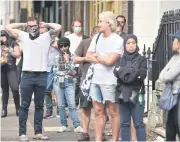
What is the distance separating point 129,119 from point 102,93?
594mm

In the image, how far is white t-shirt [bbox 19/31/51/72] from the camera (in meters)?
9.03

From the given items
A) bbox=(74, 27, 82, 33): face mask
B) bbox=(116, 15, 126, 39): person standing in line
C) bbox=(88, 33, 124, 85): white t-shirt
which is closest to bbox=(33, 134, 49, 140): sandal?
bbox=(88, 33, 124, 85): white t-shirt

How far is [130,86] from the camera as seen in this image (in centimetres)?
767

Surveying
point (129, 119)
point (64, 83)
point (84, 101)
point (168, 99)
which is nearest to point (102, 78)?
point (129, 119)

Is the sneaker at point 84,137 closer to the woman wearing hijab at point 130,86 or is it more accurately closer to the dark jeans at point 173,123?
the woman wearing hijab at point 130,86

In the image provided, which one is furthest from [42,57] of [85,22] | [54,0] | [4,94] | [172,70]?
[54,0]

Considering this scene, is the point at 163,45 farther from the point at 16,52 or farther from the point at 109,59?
the point at 16,52

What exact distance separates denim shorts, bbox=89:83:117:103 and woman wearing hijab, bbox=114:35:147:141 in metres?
0.29

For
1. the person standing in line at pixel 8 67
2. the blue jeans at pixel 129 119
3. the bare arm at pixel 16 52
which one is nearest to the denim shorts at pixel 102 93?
the blue jeans at pixel 129 119

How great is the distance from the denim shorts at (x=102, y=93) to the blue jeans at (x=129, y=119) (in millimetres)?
245

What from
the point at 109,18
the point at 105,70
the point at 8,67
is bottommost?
the point at 8,67

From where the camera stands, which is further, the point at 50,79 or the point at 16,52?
the point at 50,79

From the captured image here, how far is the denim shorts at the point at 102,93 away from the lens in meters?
8.14

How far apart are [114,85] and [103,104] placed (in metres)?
0.39
